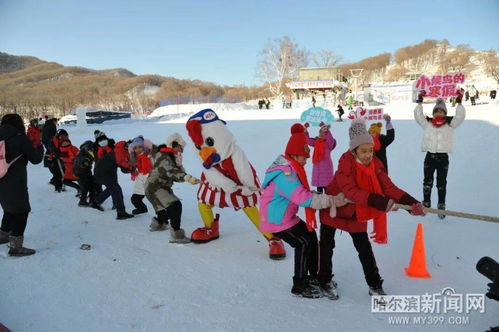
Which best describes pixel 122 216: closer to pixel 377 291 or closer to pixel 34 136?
pixel 377 291

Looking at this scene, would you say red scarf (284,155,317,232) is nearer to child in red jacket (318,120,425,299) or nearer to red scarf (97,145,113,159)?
child in red jacket (318,120,425,299)

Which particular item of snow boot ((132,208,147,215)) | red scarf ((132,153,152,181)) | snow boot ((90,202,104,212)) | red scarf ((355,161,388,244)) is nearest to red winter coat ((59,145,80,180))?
snow boot ((90,202,104,212))

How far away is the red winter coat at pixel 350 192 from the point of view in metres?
2.78

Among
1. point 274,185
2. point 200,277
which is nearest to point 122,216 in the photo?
point 200,277

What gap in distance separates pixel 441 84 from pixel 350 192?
281 inches

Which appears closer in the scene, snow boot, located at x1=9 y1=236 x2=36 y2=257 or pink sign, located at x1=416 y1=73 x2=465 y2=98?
snow boot, located at x1=9 y1=236 x2=36 y2=257

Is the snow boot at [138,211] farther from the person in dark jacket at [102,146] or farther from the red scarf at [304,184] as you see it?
the red scarf at [304,184]

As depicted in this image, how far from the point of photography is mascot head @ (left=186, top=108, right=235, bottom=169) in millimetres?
4168

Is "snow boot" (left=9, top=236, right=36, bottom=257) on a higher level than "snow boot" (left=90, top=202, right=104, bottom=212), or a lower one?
higher

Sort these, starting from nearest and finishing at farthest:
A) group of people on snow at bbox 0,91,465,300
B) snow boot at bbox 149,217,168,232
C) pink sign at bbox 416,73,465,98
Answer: group of people on snow at bbox 0,91,465,300 → snow boot at bbox 149,217,168,232 → pink sign at bbox 416,73,465,98

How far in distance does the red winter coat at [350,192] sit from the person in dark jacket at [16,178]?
3.46m

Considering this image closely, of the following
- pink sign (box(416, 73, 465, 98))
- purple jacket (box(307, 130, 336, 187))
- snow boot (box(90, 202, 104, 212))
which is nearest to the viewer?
purple jacket (box(307, 130, 336, 187))

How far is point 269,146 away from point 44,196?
8.64m

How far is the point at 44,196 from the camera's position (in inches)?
293
